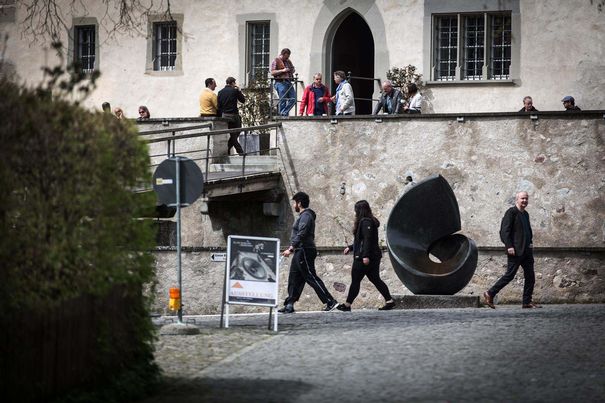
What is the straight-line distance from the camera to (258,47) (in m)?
36.2

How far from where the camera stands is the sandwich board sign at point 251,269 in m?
A: 19.5

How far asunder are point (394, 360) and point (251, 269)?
4552 millimetres

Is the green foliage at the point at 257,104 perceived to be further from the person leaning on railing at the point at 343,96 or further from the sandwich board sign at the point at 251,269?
the sandwich board sign at the point at 251,269

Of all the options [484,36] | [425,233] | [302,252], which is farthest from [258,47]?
[302,252]

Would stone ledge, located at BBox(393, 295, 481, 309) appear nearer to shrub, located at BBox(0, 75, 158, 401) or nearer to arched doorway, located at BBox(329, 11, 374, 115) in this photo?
shrub, located at BBox(0, 75, 158, 401)

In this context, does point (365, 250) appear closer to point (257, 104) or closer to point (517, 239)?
point (517, 239)

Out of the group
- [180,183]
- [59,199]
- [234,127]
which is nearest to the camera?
[59,199]

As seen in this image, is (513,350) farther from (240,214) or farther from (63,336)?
(240,214)

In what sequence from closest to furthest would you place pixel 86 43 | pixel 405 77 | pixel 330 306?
pixel 330 306
pixel 405 77
pixel 86 43

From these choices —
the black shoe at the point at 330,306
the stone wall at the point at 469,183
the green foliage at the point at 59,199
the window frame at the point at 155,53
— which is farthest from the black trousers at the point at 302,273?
→ the window frame at the point at 155,53

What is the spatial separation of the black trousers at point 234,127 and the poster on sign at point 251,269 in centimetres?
1254

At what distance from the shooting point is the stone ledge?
78.0ft

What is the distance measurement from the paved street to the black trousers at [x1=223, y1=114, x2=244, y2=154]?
11.3 meters

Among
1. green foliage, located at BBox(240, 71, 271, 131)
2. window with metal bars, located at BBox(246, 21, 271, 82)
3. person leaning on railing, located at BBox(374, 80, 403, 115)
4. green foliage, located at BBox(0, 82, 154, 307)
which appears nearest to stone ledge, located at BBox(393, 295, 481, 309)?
person leaning on railing, located at BBox(374, 80, 403, 115)
